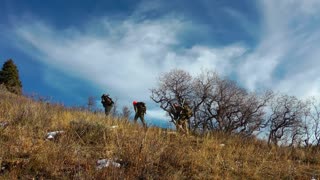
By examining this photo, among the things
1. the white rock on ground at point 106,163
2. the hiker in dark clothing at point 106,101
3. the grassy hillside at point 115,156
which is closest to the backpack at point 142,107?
the hiker in dark clothing at point 106,101

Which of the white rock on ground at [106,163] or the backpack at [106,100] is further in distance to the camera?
the backpack at [106,100]

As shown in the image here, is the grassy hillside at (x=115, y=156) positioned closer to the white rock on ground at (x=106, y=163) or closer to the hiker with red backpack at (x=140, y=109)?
the white rock on ground at (x=106, y=163)

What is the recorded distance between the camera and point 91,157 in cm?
753

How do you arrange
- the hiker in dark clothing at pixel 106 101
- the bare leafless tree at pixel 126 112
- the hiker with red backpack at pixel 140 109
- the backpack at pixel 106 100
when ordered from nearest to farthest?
the bare leafless tree at pixel 126 112
the hiker with red backpack at pixel 140 109
the hiker in dark clothing at pixel 106 101
the backpack at pixel 106 100

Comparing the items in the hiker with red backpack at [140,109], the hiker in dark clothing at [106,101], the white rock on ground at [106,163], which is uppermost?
the hiker in dark clothing at [106,101]

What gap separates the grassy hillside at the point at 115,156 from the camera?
6.64 meters

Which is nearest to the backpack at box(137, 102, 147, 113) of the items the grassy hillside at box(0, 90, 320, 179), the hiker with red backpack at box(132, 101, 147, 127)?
the hiker with red backpack at box(132, 101, 147, 127)

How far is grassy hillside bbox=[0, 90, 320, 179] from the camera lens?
21.8 ft

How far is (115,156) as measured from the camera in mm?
7461

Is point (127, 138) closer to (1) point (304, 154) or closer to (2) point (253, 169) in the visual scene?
(2) point (253, 169)

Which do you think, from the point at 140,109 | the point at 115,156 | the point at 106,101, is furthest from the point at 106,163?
the point at 106,101

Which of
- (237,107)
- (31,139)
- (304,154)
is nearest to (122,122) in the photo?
(31,139)

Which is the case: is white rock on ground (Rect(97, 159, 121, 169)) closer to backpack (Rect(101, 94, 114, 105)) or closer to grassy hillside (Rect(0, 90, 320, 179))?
grassy hillside (Rect(0, 90, 320, 179))

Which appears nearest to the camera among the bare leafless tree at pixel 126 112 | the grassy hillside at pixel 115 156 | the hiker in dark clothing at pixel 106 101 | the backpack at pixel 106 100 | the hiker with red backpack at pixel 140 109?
the grassy hillside at pixel 115 156
